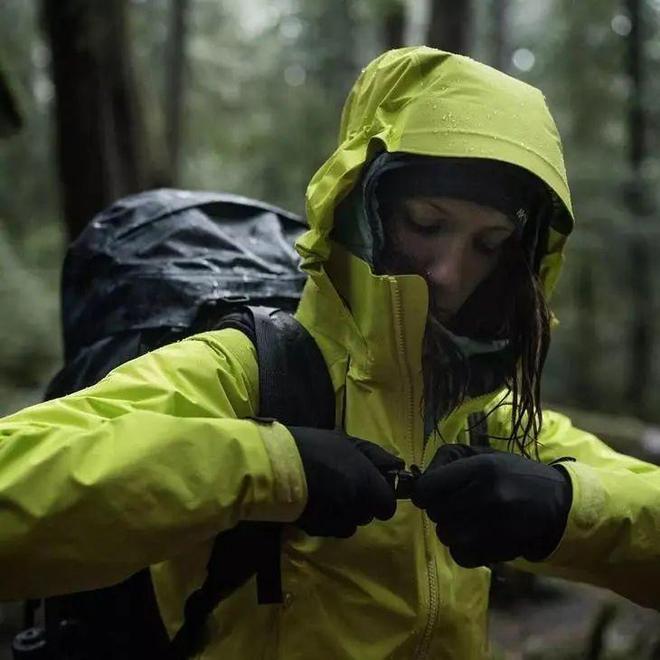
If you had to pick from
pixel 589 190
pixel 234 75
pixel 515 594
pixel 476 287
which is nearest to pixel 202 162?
pixel 234 75

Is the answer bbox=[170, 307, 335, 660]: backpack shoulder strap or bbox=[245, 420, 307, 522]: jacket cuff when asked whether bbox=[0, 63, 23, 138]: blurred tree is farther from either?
bbox=[245, 420, 307, 522]: jacket cuff

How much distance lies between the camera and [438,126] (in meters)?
2.18

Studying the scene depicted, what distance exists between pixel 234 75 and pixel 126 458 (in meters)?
19.1

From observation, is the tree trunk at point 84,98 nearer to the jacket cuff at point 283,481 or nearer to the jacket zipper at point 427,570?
the jacket zipper at point 427,570

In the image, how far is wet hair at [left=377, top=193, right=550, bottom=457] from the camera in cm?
229

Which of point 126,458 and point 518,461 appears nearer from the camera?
point 126,458

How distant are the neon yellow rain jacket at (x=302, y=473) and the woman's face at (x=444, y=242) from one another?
15 centimetres

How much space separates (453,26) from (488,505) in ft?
23.0

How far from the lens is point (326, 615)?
6.84 feet

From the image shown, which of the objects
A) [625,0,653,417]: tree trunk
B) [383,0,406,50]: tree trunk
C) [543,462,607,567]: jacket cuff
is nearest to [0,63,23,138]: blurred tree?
[543,462,607,567]: jacket cuff

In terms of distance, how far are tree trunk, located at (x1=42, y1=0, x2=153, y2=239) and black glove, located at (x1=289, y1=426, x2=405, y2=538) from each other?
574 cm

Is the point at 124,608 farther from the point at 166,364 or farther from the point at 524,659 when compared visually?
the point at 524,659

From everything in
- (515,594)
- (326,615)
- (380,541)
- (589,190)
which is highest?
(380,541)

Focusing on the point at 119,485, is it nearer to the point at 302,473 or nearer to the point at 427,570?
the point at 302,473
